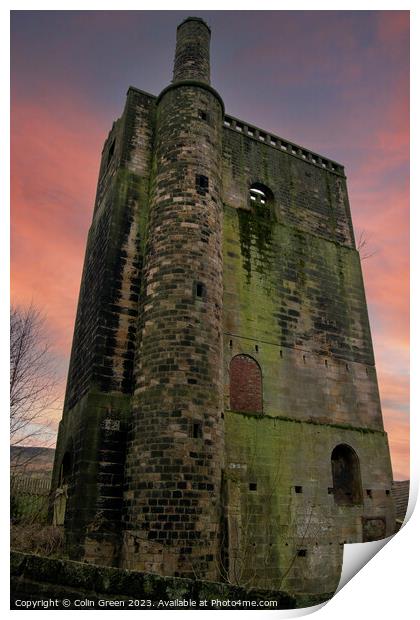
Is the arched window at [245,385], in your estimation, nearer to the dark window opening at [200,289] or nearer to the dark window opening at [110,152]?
the dark window opening at [200,289]

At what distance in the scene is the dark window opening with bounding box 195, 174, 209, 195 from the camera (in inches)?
538

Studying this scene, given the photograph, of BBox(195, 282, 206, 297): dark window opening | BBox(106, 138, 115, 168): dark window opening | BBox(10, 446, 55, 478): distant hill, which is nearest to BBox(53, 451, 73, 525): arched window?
BBox(10, 446, 55, 478): distant hill

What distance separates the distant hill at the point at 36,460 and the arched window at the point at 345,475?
8.76 m

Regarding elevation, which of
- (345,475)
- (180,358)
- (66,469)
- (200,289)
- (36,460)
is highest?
(200,289)

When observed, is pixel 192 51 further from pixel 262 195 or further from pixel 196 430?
pixel 196 430

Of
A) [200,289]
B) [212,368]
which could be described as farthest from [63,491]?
[200,289]

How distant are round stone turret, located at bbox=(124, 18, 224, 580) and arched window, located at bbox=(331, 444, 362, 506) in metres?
4.99

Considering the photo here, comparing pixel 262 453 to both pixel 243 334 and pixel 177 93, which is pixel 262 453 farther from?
pixel 177 93

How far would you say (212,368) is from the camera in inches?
456

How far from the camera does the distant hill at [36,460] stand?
12731 mm

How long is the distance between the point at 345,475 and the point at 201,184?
32.1ft

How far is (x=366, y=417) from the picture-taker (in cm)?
1542

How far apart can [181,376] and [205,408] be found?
929 mm
